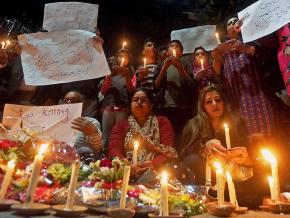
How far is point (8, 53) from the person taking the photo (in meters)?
4.07

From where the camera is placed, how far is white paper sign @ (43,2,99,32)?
3.96 metres

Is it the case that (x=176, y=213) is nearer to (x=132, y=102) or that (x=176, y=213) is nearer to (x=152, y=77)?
(x=132, y=102)

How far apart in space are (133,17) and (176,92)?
330 centimetres

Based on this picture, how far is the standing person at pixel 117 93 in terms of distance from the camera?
4172 mm

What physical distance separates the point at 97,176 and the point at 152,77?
2240 mm

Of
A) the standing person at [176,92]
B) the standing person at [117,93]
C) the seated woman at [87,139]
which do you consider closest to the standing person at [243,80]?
the standing person at [176,92]

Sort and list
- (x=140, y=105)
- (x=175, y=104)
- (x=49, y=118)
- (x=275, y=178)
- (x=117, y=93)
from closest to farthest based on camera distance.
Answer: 1. (x=275, y=178)
2. (x=49, y=118)
3. (x=140, y=105)
4. (x=175, y=104)
5. (x=117, y=93)

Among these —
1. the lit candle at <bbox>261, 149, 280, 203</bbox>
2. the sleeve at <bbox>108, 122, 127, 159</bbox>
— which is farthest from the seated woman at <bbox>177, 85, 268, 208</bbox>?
the sleeve at <bbox>108, 122, 127, 159</bbox>

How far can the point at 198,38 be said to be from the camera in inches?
190

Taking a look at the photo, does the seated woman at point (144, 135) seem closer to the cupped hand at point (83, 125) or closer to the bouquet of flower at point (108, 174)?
the cupped hand at point (83, 125)

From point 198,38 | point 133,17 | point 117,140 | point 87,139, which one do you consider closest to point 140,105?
point 117,140

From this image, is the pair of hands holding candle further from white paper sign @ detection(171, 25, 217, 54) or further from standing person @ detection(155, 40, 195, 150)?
white paper sign @ detection(171, 25, 217, 54)

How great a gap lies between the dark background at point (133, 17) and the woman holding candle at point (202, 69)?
2.47 m

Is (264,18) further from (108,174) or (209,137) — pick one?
(108,174)
